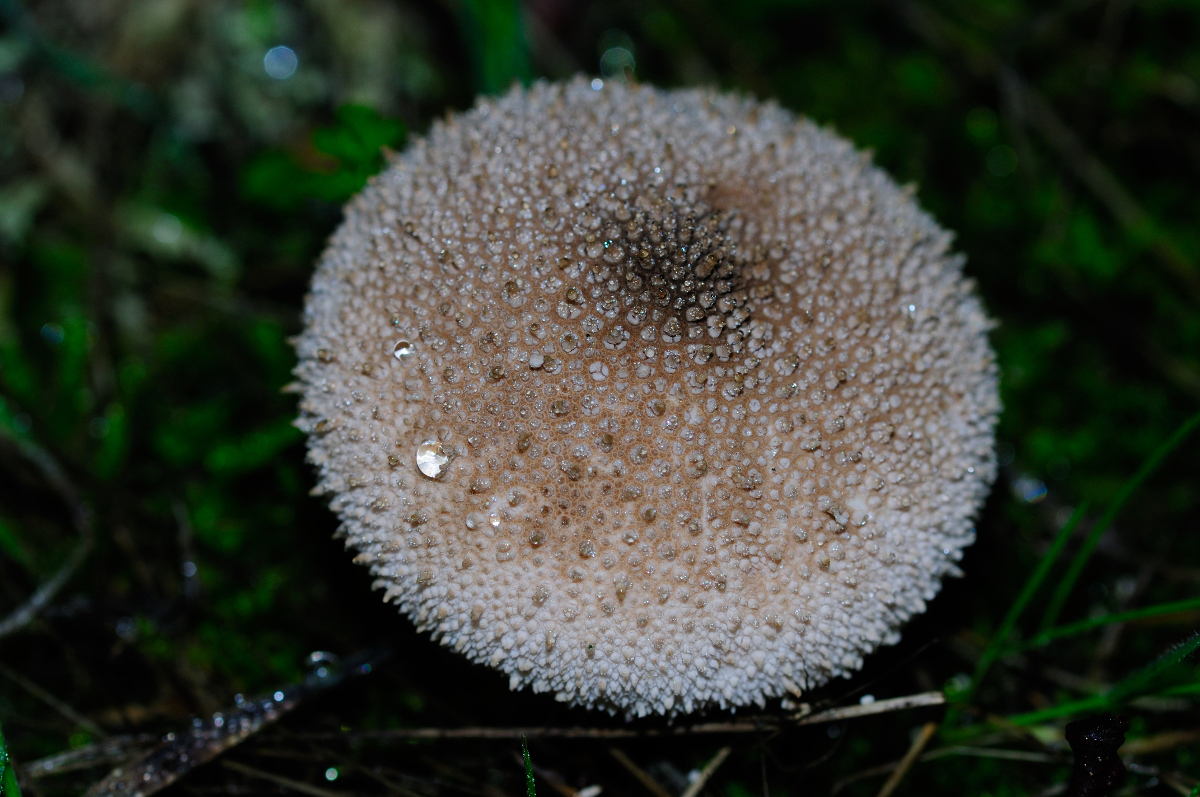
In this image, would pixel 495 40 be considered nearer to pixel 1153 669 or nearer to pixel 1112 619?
pixel 1112 619

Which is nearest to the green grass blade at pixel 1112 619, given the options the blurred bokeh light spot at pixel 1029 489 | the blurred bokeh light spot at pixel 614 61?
the blurred bokeh light spot at pixel 1029 489

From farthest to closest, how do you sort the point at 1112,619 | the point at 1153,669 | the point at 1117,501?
the point at 1117,501 → the point at 1112,619 → the point at 1153,669

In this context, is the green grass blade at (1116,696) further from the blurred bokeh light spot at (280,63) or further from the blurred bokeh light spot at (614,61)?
the blurred bokeh light spot at (280,63)

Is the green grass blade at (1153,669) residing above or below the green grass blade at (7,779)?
above

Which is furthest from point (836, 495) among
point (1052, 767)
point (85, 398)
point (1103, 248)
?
point (85, 398)

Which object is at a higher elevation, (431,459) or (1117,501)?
(1117,501)

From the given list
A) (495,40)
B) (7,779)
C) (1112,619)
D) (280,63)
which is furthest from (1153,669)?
(280,63)

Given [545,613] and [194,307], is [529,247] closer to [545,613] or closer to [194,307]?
[545,613]
